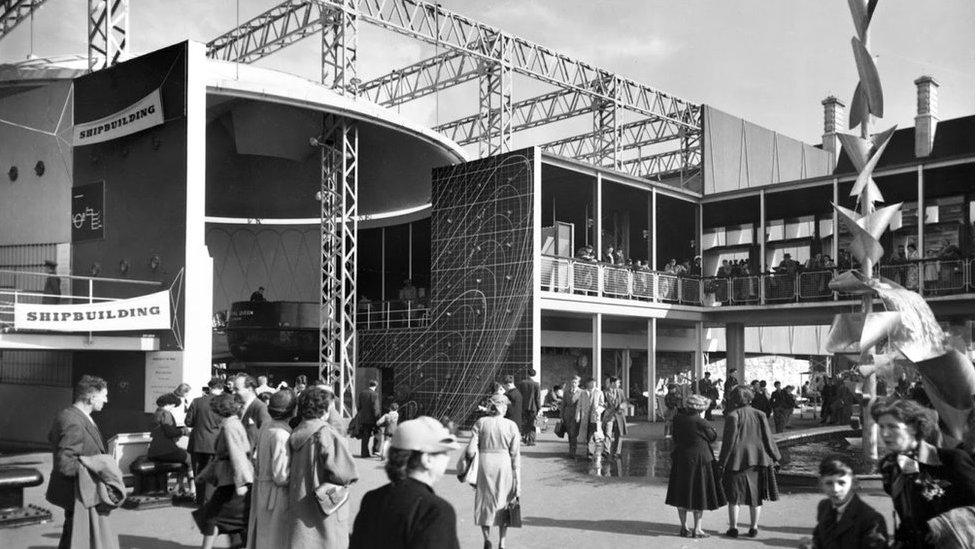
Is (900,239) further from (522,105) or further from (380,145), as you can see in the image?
(522,105)

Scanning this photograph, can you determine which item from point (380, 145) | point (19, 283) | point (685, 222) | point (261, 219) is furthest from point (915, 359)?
point (261, 219)

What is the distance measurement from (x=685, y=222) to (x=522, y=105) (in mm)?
13555

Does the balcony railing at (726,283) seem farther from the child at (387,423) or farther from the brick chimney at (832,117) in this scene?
the brick chimney at (832,117)

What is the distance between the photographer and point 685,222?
2784 centimetres

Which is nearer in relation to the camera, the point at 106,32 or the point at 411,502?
the point at 411,502

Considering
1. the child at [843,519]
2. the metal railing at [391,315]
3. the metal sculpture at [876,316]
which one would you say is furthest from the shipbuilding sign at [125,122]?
the child at [843,519]

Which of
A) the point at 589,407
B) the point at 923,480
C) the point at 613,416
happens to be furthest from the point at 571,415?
the point at 923,480

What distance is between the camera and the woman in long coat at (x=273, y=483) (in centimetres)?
613

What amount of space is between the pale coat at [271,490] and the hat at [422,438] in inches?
110

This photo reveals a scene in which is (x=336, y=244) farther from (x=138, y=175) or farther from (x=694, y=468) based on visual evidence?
(x=694, y=468)

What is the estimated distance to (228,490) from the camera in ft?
24.8

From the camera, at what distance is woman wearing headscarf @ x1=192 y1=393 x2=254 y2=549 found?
24.3ft

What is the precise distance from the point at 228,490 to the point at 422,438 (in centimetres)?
455

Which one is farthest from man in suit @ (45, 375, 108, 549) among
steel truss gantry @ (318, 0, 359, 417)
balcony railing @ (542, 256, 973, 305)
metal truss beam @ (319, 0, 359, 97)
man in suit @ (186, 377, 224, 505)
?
metal truss beam @ (319, 0, 359, 97)
